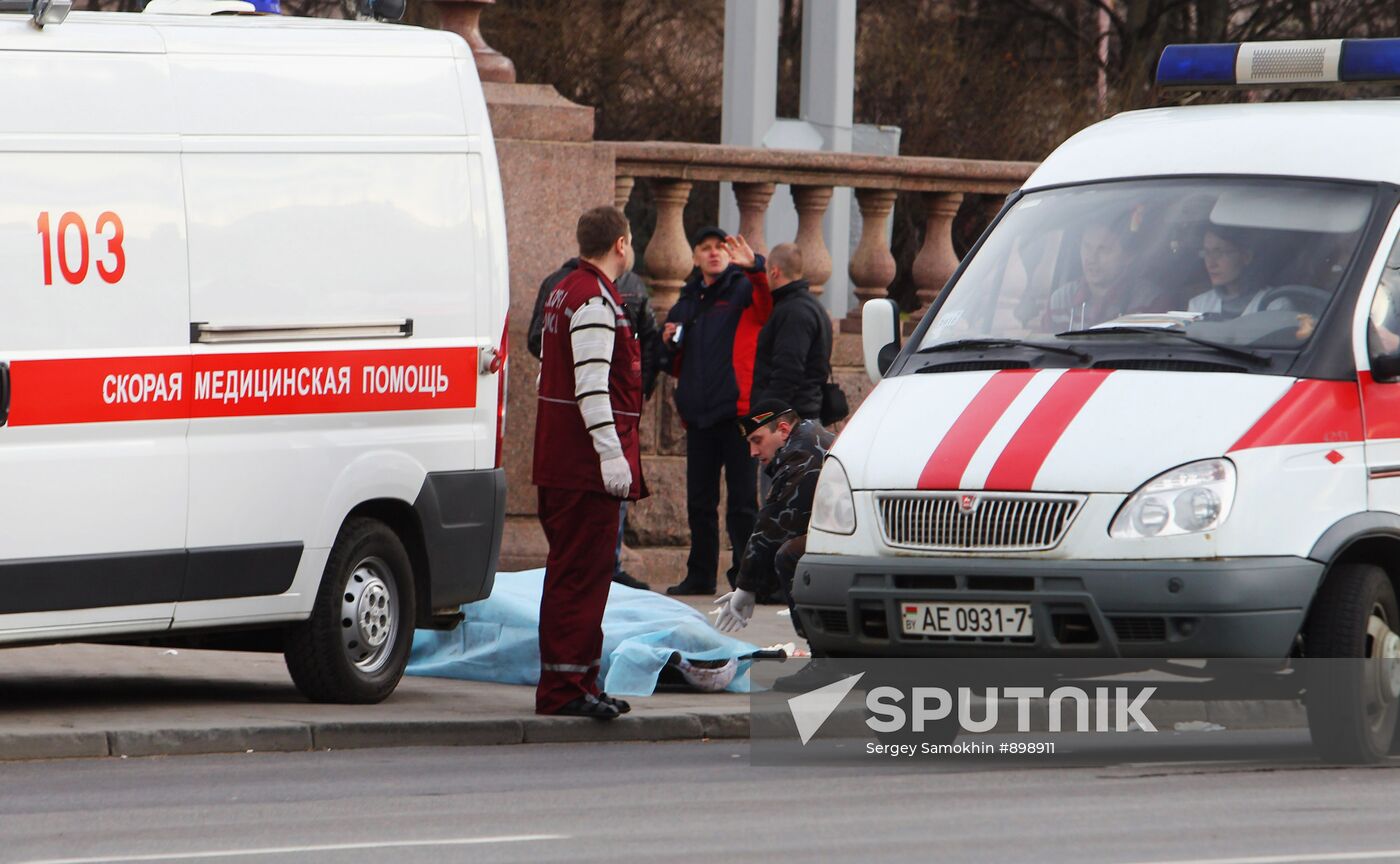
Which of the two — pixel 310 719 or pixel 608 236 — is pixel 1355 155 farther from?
pixel 310 719

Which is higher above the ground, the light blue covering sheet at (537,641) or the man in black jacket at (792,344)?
the man in black jacket at (792,344)

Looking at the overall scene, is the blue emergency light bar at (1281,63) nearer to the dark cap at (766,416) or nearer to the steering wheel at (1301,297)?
the steering wheel at (1301,297)

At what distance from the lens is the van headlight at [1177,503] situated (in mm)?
9031

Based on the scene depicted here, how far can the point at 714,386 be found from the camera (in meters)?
15.4

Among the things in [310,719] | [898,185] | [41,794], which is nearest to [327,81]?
[310,719]

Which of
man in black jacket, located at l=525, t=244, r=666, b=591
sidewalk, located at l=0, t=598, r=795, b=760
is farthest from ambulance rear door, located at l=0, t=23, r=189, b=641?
man in black jacket, located at l=525, t=244, r=666, b=591

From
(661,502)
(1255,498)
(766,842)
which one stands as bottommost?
(661,502)

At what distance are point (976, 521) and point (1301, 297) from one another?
142 cm

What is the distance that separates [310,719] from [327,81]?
95.9 inches

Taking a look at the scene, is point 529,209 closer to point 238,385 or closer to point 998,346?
point 238,385

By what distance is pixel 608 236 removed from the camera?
1070 cm

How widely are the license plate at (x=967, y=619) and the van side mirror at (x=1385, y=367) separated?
1.49m

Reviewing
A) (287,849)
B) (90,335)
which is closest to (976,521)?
(287,849)

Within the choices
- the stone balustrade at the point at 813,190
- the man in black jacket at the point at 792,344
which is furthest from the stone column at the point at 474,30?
the man in black jacket at the point at 792,344
